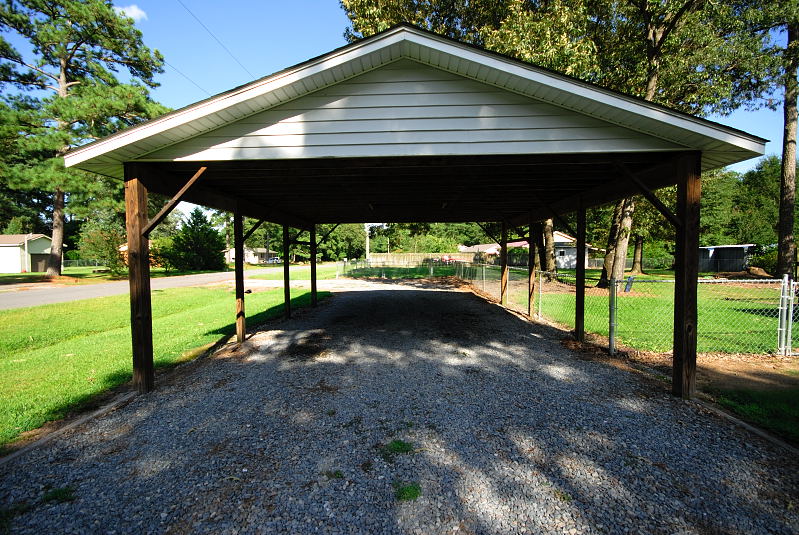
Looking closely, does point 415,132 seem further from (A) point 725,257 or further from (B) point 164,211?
(A) point 725,257

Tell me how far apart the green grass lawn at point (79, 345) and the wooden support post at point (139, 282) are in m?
0.63

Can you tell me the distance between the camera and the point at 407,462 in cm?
281

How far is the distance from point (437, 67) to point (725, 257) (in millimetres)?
39840

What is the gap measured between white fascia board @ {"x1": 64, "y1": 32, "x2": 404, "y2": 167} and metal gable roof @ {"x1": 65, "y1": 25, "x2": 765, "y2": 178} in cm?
1

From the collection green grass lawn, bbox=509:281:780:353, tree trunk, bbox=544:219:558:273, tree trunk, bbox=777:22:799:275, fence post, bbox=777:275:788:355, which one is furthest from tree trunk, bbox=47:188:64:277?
tree trunk, bbox=777:22:799:275

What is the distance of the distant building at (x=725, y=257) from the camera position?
96.4ft

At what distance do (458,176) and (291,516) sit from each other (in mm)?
5432

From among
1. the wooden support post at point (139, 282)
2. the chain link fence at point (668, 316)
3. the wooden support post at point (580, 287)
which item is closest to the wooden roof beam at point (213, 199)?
the wooden support post at point (139, 282)

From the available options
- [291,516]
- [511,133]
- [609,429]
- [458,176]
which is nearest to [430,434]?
[291,516]

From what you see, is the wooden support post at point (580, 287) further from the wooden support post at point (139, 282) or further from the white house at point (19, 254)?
the white house at point (19, 254)

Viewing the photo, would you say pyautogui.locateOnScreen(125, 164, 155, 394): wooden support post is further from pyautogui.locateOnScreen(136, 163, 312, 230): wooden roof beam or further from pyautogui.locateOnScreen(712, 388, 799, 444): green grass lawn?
pyautogui.locateOnScreen(712, 388, 799, 444): green grass lawn

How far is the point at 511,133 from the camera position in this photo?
14.4 feet

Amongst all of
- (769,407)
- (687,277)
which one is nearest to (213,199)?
(687,277)

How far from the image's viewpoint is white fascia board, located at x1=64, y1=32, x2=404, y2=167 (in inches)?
161
